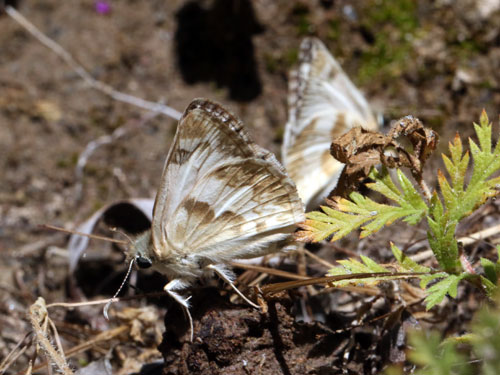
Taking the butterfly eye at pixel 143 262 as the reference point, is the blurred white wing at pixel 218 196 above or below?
above

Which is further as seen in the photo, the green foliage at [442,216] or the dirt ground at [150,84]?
the dirt ground at [150,84]

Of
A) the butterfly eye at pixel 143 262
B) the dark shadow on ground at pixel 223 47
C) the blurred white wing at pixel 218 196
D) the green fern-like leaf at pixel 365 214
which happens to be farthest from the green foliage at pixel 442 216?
the dark shadow on ground at pixel 223 47

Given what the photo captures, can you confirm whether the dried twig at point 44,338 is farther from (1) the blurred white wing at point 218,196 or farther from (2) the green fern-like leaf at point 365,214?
(2) the green fern-like leaf at point 365,214

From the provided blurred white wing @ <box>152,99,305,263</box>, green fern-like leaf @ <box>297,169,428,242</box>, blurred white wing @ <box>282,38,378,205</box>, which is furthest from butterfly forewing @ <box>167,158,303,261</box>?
blurred white wing @ <box>282,38,378,205</box>

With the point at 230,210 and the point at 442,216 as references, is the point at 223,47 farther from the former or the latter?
the point at 442,216

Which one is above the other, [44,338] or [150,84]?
[150,84]

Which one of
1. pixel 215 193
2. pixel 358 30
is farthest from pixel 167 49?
pixel 215 193

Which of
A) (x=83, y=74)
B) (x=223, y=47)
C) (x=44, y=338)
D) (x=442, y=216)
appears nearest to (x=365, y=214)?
(x=442, y=216)

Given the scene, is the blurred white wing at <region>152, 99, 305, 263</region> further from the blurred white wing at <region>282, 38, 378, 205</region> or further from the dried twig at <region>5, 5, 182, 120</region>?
the dried twig at <region>5, 5, 182, 120</region>
